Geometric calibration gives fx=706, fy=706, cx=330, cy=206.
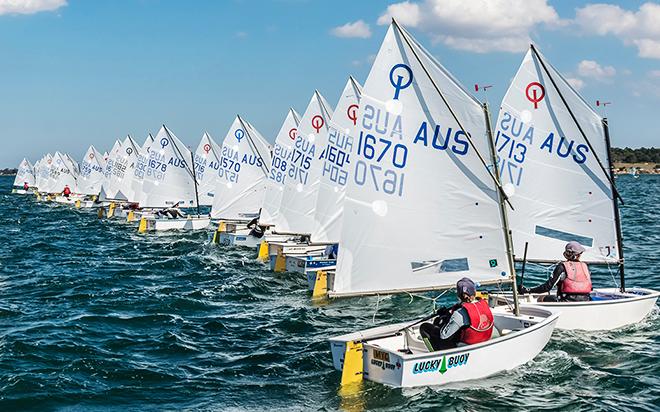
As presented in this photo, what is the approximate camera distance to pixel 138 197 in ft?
183

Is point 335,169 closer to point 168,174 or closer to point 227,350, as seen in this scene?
point 227,350

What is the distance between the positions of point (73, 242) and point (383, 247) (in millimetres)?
30954

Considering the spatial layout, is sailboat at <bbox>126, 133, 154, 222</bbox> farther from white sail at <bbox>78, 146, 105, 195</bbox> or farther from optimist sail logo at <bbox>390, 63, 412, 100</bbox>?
optimist sail logo at <bbox>390, 63, 412, 100</bbox>

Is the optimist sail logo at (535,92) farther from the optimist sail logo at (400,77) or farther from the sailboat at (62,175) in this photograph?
the sailboat at (62,175)

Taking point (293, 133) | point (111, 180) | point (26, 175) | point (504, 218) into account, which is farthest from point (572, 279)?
point (26, 175)

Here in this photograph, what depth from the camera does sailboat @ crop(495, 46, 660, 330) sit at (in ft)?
65.6

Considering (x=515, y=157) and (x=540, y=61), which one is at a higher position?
(x=540, y=61)

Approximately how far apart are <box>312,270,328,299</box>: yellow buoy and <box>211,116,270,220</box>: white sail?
19.1 meters

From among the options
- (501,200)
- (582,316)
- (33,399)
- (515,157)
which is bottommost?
(33,399)

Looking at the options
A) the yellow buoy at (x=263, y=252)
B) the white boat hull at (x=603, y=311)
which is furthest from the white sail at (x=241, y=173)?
the white boat hull at (x=603, y=311)

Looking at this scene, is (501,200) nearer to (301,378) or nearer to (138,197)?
(301,378)

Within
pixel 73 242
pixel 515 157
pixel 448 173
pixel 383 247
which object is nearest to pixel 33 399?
pixel 383 247

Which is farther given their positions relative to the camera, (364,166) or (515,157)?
(515,157)

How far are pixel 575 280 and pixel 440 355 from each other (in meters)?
6.13
